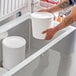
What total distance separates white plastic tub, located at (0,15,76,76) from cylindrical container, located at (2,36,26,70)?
0.30 feet

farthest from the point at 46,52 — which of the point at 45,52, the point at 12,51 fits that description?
the point at 12,51

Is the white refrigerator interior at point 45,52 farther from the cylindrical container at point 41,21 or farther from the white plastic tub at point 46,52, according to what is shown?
the cylindrical container at point 41,21

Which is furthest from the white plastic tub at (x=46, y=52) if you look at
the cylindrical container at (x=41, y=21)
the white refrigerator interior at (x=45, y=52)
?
the cylindrical container at (x=41, y=21)

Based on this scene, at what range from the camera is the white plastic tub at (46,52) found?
50.8 inches

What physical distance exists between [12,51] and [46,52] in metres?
0.26

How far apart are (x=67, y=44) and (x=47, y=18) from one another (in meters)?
0.26

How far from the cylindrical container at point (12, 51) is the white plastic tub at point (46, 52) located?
90 millimetres

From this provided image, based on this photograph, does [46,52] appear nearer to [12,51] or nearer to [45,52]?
[45,52]

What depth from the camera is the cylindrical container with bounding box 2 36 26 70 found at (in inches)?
59.6

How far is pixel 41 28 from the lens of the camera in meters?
1.60

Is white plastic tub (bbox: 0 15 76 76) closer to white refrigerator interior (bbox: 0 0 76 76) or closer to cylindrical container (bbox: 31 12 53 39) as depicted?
white refrigerator interior (bbox: 0 0 76 76)

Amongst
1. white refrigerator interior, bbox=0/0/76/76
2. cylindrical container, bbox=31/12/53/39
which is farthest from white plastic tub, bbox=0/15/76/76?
cylindrical container, bbox=31/12/53/39

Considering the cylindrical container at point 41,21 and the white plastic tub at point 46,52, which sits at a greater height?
the cylindrical container at point 41,21

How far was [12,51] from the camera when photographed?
4.95 feet
